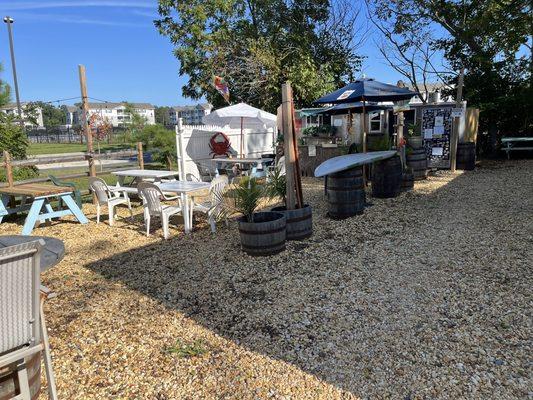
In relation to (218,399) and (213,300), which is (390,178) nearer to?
(213,300)

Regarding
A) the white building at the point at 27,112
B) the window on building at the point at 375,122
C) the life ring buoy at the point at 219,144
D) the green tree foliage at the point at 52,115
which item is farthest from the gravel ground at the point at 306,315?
the green tree foliage at the point at 52,115

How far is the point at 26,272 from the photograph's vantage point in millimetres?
1878

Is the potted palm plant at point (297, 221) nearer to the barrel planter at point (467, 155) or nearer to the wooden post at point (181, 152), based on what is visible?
the wooden post at point (181, 152)

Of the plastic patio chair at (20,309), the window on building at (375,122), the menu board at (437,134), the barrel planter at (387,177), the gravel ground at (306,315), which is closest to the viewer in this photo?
the plastic patio chair at (20,309)

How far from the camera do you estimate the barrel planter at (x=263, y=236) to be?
186 inches

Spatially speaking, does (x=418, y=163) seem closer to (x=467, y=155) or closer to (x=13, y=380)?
(x=467, y=155)

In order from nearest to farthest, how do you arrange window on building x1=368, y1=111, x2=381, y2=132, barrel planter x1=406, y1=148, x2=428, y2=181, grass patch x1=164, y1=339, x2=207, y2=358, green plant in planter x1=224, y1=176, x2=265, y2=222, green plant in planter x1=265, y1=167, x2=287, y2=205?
grass patch x1=164, y1=339, x2=207, y2=358
green plant in planter x1=224, y1=176, x2=265, y2=222
green plant in planter x1=265, y1=167, x2=287, y2=205
barrel planter x1=406, y1=148, x2=428, y2=181
window on building x1=368, y1=111, x2=381, y2=132

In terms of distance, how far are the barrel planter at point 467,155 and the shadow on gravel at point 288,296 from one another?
7.12 meters

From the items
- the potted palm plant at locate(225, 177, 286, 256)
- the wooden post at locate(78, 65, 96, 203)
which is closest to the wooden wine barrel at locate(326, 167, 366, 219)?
the potted palm plant at locate(225, 177, 286, 256)

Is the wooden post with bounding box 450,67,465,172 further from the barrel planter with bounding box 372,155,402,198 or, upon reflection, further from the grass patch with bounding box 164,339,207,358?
the grass patch with bounding box 164,339,207,358

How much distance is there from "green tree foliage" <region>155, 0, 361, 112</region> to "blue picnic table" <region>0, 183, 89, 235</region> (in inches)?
427

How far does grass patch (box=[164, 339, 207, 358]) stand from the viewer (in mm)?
2913

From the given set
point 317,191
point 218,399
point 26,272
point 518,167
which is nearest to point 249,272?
point 218,399

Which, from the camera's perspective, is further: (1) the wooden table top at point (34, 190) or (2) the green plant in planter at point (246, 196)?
(1) the wooden table top at point (34, 190)
